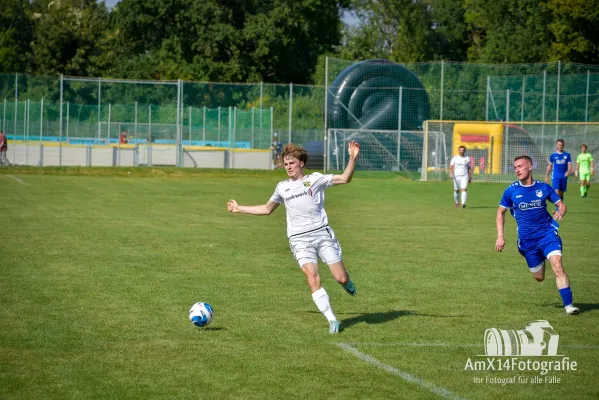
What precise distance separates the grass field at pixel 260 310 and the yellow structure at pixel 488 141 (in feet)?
67.6

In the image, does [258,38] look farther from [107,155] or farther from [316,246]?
[316,246]

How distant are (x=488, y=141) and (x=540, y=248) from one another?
106 ft

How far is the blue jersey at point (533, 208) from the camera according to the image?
10.2m

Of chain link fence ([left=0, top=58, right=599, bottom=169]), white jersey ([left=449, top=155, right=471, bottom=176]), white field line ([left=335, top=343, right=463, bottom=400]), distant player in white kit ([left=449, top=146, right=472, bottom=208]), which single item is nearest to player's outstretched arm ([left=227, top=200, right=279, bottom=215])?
white field line ([left=335, top=343, right=463, bottom=400])

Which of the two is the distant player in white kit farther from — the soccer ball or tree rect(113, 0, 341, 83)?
tree rect(113, 0, 341, 83)

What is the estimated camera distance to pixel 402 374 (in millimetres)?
A: 7055

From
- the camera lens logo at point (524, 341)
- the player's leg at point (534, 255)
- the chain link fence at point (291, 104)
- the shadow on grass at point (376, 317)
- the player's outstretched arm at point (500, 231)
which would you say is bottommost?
the shadow on grass at point (376, 317)

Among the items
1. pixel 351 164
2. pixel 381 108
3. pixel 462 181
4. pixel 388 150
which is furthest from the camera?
pixel 381 108

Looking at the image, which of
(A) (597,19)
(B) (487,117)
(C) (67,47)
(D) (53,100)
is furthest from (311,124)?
(C) (67,47)

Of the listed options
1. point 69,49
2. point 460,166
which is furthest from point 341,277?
point 69,49

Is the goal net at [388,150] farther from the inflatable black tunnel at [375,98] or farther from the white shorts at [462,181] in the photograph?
the white shorts at [462,181]

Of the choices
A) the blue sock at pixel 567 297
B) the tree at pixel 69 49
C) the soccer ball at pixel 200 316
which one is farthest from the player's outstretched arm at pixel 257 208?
the tree at pixel 69 49

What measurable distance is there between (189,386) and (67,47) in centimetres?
7002

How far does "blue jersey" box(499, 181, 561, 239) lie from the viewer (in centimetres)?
1024
